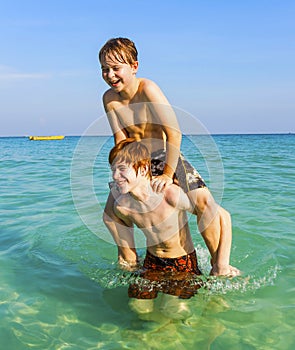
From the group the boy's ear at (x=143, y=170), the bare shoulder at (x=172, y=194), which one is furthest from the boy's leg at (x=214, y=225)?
the boy's ear at (x=143, y=170)

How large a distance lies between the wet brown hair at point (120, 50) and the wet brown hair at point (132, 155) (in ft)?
2.12

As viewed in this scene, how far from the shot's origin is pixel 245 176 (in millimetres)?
10750

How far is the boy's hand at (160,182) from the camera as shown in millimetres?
3096

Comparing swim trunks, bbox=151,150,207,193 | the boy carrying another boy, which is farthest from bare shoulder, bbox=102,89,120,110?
swim trunks, bbox=151,150,207,193

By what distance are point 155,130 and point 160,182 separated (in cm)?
52

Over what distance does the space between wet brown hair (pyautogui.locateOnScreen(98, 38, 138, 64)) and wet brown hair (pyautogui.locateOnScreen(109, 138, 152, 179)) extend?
65 centimetres

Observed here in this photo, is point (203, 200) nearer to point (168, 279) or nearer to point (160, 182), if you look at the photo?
point (160, 182)

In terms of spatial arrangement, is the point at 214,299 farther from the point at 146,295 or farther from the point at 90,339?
the point at 90,339

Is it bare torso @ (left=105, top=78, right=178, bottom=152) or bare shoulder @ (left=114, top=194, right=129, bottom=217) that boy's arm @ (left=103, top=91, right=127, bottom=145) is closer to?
bare torso @ (left=105, top=78, right=178, bottom=152)

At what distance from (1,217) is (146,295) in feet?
11.8

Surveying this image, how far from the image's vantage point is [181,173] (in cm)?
333

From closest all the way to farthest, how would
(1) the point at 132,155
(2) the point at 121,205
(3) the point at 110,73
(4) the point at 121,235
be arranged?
(1) the point at 132,155 < (3) the point at 110,73 < (2) the point at 121,205 < (4) the point at 121,235

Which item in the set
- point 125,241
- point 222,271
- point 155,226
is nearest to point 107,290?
point 125,241

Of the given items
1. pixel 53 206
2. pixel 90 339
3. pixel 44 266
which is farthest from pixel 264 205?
pixel 90 339
